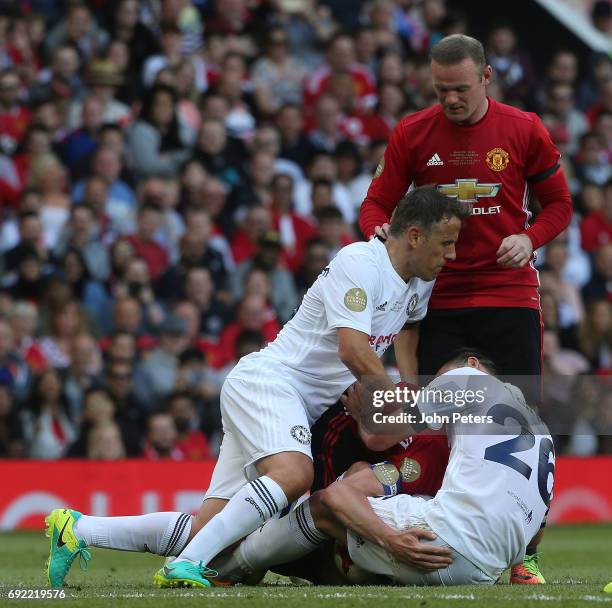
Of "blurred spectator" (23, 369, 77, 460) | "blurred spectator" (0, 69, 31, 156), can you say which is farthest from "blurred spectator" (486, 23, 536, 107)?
"blurred spectator" (23, 369, 77, 460)

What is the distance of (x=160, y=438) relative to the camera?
40.4 feet

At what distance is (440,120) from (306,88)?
27.4 ft

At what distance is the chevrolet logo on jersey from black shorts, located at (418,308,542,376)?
0.60m

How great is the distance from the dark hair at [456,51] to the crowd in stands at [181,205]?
5.73m

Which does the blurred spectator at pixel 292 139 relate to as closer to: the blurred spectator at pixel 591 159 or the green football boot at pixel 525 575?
the blurred spectator at pixel 591 159

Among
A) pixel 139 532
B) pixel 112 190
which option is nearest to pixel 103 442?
pixel 112 190

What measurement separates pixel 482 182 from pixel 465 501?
1.90m

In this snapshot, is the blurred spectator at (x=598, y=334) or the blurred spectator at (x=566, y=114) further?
the blurred spectator at (x=566, y=114)

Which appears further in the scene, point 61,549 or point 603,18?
point 603,18

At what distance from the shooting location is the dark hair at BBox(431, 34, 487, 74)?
7.19 meters

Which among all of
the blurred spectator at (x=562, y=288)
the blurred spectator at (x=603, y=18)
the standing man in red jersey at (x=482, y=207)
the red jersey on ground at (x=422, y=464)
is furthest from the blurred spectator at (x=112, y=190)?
the blurred spectator at (x=603, y=18)

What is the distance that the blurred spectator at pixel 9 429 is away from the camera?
1189cm

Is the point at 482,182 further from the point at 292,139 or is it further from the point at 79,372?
the point at 292,139

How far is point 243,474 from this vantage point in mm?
7137
